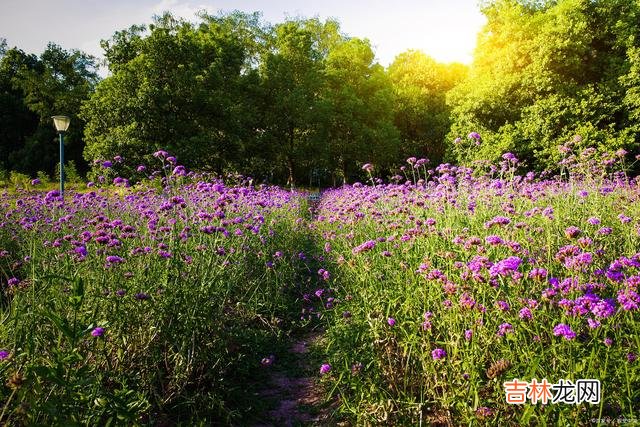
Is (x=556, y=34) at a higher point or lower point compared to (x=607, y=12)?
lower

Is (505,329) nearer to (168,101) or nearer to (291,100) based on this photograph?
(168,101)

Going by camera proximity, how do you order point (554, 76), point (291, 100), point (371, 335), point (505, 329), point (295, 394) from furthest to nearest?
point (291, 100) → point (554, 76) → point (295, 394) → point (371, 335) → point (505, 329)

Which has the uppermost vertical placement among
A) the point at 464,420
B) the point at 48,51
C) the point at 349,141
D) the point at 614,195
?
the point at 48,51

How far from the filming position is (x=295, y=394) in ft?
12.1

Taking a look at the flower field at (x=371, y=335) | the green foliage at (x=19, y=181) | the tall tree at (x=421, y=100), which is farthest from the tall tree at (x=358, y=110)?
the flower field at (x=371, y=335)

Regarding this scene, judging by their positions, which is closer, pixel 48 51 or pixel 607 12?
pixel 607 12

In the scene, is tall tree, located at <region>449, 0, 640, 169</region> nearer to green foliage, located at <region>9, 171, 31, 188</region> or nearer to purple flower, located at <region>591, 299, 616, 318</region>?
purple flower, located at <region>591, 299, 616, 318</region>

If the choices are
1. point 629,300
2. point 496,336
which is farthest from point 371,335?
point 629,300

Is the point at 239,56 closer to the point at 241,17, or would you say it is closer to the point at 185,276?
the point at 241,17

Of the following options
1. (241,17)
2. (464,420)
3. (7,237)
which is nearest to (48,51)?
(241,17)

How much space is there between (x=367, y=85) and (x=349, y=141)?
17.2 feet

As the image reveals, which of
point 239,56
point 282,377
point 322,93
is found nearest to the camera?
point 282,377

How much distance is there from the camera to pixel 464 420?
2.47 m

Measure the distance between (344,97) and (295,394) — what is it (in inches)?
996
